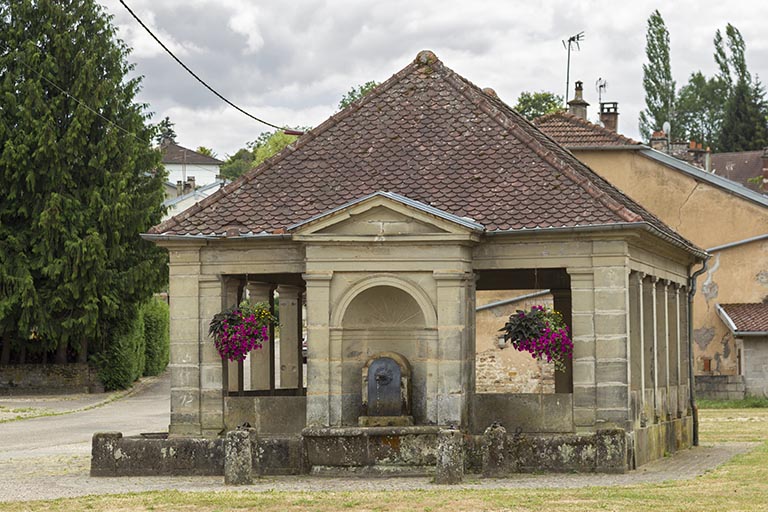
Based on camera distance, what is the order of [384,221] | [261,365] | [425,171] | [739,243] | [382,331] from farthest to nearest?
1. [739,243]
2. [261,365]
3. [425,171]
4. [382,331]
5. [384,221]

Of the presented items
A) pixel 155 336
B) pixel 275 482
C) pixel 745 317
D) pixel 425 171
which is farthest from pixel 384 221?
pixel 155 336

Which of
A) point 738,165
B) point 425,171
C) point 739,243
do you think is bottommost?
point 425,171

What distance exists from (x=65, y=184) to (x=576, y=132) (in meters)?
14.6

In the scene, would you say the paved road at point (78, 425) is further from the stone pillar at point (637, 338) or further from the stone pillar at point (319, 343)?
the stone pillar at point (637, 338)

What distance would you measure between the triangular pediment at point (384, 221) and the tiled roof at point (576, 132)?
17481mm

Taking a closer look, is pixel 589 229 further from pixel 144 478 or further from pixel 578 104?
pixel 578 104

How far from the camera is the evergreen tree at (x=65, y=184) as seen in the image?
135ft

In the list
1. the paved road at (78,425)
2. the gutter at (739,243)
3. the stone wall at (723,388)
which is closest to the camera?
the paved road at (78,425)

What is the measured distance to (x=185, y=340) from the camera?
65.3 feet

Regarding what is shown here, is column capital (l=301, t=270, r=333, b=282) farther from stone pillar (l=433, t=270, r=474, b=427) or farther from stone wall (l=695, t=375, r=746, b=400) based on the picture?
stone wall (l=695, t=375, r=746, b=400)

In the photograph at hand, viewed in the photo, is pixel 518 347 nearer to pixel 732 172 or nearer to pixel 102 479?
pixel 102 479

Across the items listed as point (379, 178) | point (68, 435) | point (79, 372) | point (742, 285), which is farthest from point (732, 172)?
point (379, 178)

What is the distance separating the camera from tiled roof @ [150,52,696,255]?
1912cm

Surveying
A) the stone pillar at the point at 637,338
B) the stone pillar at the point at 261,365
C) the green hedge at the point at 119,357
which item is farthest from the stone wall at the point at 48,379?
the stone pillar at the point at 637,338
